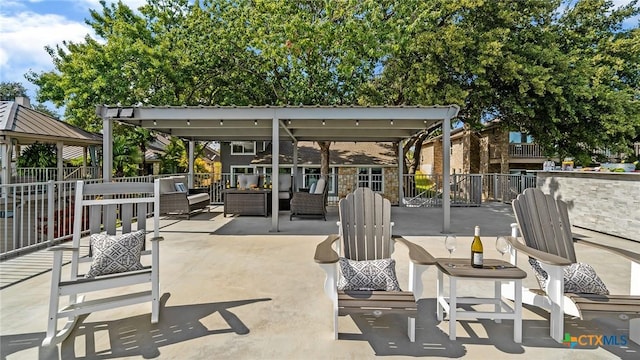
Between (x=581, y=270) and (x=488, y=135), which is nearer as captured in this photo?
(x=581, y=270)

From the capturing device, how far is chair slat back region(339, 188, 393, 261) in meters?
3.10

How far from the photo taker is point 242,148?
63.9 feet

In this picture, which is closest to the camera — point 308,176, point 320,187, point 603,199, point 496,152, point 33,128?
point 603,199

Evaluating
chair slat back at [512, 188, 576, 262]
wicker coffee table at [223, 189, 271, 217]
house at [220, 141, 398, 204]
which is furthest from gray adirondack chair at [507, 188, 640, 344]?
house at [220, 141, 398, 204]

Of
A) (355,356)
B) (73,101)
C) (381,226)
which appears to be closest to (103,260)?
(355,356)

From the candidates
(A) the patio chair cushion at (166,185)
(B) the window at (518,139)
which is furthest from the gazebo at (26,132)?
(B) the window at (518,139)

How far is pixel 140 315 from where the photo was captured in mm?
2928

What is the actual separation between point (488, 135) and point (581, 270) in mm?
18512

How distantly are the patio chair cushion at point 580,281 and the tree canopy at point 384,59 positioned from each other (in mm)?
9867

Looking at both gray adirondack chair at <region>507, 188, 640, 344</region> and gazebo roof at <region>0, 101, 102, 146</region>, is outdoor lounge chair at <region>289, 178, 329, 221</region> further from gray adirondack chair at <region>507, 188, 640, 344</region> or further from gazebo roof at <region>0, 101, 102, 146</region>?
gazebo roof at <region>0, 101, 102, 146</region>

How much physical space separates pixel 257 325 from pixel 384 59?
42.9 ft

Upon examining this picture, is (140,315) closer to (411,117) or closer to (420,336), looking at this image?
(420,336)

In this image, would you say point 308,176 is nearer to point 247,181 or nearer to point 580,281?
point 247,181

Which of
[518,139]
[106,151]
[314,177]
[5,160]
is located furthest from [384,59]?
[5,160]
